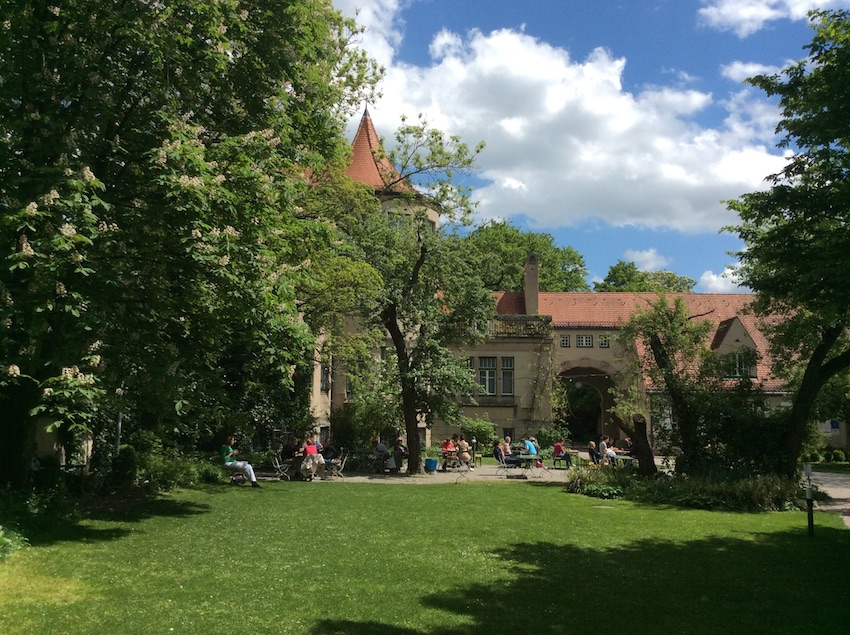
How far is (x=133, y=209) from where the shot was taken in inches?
492

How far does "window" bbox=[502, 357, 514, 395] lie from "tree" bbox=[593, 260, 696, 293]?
937 inches

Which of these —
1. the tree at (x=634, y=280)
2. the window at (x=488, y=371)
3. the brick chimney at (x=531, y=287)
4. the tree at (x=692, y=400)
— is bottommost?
the tree at (x=692, y=400)

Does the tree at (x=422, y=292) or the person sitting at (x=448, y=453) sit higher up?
the tree at (x=422, y=292)

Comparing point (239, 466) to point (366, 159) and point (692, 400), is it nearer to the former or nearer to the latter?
point (692, 400)

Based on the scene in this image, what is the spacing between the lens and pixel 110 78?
41.3 ft

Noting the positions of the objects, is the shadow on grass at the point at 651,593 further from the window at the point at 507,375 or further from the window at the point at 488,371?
the window at the point at 488,371

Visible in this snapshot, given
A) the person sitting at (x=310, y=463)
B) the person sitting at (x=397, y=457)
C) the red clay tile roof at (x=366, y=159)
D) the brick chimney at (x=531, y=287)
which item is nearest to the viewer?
the person sitting at (x=310, y=463)

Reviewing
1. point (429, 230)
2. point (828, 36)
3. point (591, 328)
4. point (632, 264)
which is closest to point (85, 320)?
point (828, 36)

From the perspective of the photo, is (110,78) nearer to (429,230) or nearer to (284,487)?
(284,487)

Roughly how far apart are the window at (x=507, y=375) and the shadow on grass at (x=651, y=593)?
31304 millimetres

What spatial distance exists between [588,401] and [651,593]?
5588cm

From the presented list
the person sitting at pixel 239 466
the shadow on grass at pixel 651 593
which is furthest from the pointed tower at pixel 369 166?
the shadow on grass at pixel 651 593

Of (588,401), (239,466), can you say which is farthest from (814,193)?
(588,401)

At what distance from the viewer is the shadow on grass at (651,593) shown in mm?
7340
